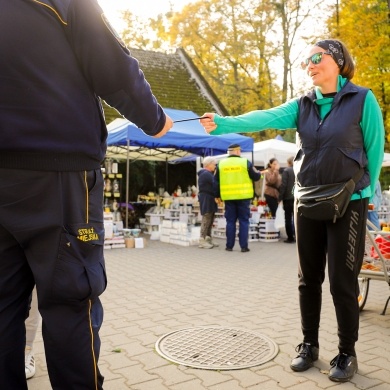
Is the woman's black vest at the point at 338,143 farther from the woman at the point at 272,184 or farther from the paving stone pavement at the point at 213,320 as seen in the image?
the woman at the point at 272,184

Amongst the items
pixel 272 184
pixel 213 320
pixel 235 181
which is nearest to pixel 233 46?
pixel 272 184

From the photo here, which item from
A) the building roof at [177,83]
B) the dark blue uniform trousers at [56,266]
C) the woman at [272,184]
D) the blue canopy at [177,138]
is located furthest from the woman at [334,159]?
the building roof at [177,83]

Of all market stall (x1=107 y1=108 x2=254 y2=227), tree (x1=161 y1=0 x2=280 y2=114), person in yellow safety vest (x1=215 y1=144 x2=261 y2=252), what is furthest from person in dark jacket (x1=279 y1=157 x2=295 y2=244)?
tree (x1=161 y1=0 x2=280 y2=114)

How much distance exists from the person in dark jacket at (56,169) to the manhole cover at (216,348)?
1498 millimetres

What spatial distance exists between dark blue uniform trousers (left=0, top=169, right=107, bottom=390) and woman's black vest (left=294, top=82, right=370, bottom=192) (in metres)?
1.58

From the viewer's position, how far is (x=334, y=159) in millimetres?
2797

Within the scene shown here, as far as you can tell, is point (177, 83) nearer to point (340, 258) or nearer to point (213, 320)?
point (213, 320)

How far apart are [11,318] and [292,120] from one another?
2149mm

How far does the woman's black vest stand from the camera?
2.78 meters

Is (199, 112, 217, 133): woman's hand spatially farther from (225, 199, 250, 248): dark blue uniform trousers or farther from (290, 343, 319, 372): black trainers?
(225, 199, 250, 248): dark blue uniform trousers

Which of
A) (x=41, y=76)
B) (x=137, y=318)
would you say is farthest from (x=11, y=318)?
(x=137, y=318)

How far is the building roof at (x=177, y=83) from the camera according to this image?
63.4ft

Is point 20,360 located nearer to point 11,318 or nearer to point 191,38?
point 11,318

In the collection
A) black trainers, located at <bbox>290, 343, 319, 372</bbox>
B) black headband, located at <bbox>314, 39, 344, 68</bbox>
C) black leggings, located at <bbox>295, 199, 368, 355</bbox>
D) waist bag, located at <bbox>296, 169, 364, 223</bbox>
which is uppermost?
black headband, located at <bbox>314, 39, 344, 68</bbox>
